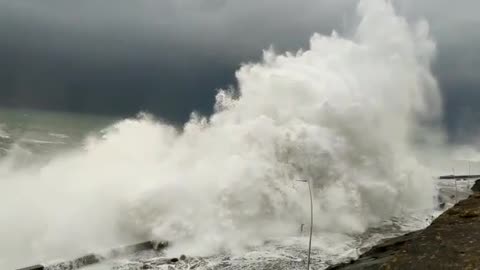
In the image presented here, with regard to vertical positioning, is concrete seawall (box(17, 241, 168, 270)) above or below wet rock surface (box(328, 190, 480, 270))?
below

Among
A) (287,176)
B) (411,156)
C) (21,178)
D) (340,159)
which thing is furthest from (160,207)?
(411,156)

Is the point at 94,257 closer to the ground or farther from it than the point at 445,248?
closer to the ground

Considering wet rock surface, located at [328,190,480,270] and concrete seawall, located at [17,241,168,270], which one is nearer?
wet rock surface, located at [328,190,480,270]

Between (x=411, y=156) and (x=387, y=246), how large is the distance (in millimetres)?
23186

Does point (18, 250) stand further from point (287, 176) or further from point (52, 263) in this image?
point (287, 176)

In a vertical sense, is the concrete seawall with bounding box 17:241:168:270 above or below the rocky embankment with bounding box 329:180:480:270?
below

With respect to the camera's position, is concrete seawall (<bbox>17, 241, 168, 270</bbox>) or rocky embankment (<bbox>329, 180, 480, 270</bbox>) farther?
concrete seawall (<bbox>17, 241, 168, 270</bbox>)

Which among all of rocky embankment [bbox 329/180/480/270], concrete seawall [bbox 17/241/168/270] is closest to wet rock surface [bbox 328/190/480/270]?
rocky embankment [bbox 329/180/480/270]

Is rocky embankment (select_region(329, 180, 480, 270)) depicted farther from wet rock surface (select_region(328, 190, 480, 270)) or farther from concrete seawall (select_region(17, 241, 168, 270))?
concrete seawall (select_region(17, 241, 168, 270))

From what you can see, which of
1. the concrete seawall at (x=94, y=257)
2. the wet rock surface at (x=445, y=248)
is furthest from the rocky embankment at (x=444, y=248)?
the concrete seawall at (x=94, y=257)

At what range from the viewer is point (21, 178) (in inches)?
1104

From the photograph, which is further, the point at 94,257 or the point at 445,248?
the point at 94,257

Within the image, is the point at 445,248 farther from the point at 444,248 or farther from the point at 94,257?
the point at 94,257

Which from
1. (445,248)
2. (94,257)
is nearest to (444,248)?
(445,248)
